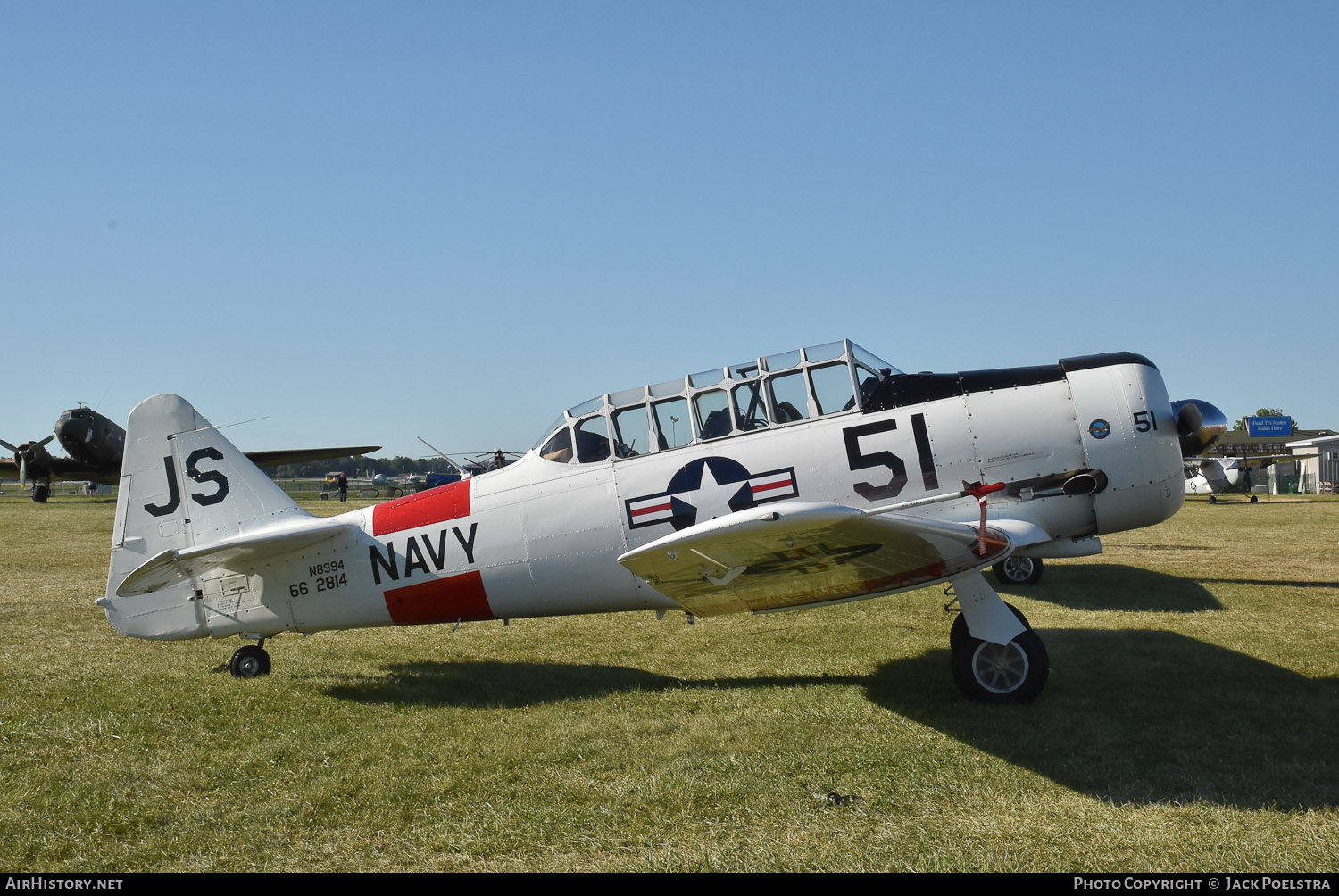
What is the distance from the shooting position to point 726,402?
6.41 metres

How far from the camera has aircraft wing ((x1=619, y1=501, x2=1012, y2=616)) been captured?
4.46 m

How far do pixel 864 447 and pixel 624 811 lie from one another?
3.13 metres

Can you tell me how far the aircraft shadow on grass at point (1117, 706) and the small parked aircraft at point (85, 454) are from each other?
2201 centimetres

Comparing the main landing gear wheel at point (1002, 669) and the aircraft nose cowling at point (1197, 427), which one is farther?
the aircraft nose cowling at point (1197, 427)

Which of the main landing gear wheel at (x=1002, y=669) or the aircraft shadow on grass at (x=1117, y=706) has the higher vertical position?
the main landing gear wheel at (x=1002, y=669)

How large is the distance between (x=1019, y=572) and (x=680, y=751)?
787 centimetres

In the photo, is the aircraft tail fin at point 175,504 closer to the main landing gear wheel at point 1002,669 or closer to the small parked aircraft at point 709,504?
the small parked aircraft at point 709,504

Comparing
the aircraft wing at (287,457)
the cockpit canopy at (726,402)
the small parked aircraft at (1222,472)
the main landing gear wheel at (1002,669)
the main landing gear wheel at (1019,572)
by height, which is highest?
the aircraft wing at (287,457)

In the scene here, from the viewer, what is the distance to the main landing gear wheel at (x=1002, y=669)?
5.78 m

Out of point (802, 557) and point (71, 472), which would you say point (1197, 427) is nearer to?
point (802, 557)

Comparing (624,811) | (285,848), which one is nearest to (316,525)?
(285,848)

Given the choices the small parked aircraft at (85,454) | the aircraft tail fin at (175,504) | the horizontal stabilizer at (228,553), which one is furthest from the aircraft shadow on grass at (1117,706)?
the small parked aircraft at (85,454)

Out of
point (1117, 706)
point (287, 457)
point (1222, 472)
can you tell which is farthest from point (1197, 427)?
point (287, 457)
